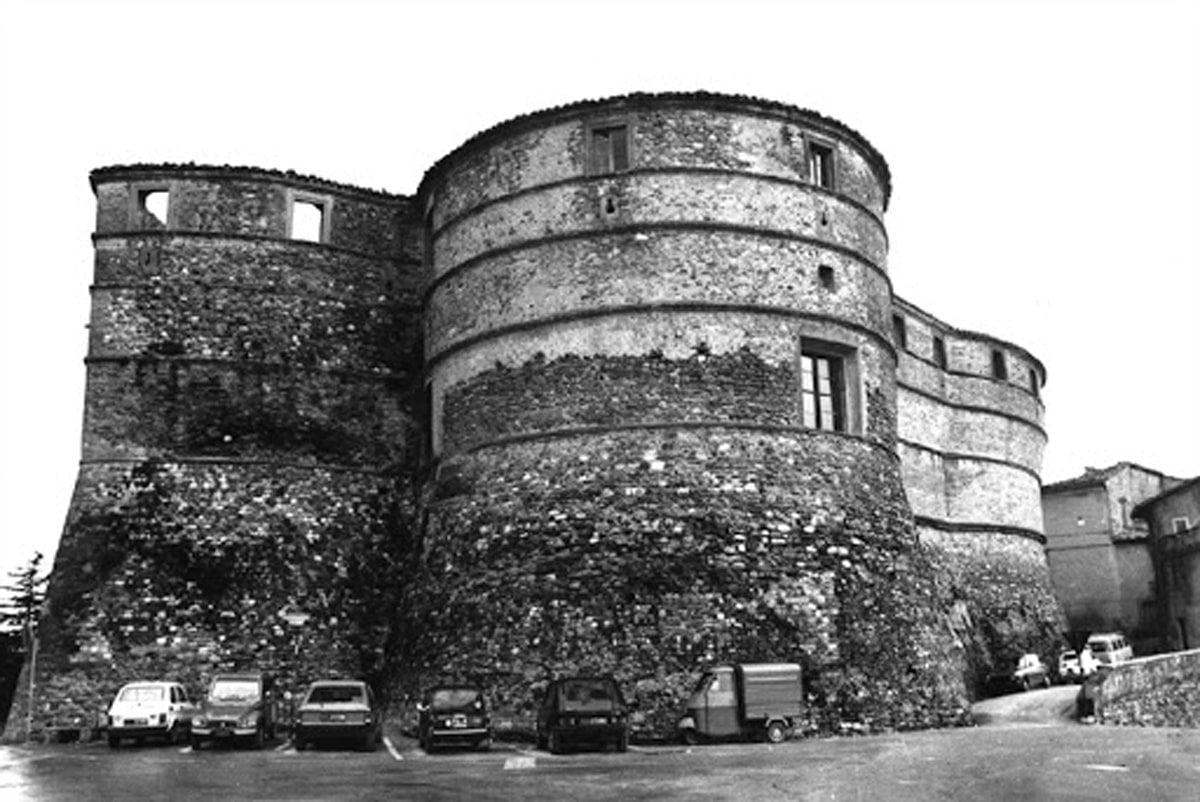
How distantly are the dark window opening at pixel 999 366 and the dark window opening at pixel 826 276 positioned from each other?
1949cm

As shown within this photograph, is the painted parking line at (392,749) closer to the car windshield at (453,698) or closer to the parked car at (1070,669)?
the car windshield at (453,698)

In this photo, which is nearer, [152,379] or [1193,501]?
[152,379]

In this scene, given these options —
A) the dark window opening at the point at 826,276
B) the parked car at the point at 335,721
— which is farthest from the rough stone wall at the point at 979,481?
the parked car at the point at 335,721

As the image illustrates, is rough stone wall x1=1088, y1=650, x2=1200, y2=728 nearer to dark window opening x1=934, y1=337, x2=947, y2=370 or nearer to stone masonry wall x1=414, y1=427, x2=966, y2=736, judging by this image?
stone masonry wall x1=414, y1=427, x2=966, y2=736

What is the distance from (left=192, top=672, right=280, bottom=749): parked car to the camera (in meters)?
21.1

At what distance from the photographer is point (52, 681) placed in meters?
24.8

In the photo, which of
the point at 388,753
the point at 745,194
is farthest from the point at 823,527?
the point at 388,753

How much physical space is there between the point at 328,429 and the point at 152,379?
12.9 ft

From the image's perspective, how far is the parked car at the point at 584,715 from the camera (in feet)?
63.7

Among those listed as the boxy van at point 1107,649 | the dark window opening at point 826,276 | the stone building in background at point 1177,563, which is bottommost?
the boxy van at point 1107,649

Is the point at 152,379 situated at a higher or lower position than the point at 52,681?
higher

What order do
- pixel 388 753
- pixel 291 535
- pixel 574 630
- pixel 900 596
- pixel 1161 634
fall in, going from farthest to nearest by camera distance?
pixel 1161 634 → pixel 291 535 → pixel 900 596 → pixel 574 630 → pixel 388 753

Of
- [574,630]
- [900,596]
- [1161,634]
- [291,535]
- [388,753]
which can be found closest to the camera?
[388,753]

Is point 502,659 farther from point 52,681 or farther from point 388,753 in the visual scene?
point 52,681
